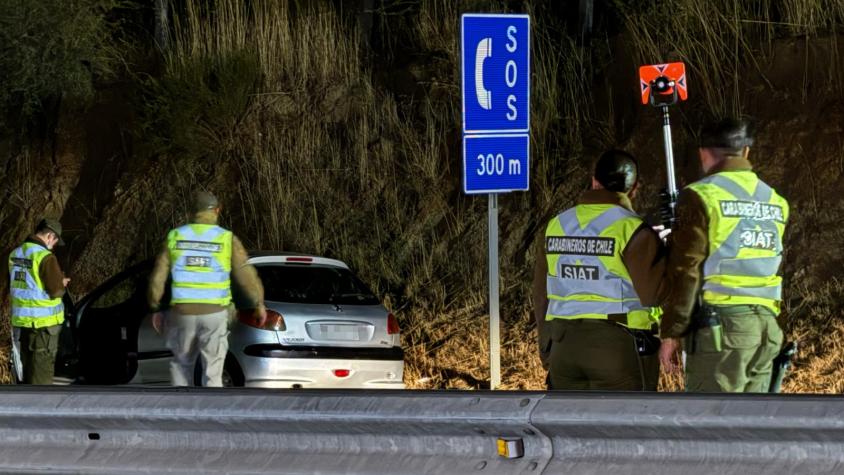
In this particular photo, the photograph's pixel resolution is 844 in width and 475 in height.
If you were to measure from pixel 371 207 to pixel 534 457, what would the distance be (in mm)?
12170

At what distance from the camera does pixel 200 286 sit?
9477mm

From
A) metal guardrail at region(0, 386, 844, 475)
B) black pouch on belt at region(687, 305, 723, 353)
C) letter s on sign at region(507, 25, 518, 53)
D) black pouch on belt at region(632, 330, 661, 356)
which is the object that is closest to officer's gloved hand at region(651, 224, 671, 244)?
black pouch on belt at region(632, 330, 661, 356)

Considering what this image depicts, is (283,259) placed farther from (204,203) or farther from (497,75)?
(497,75)

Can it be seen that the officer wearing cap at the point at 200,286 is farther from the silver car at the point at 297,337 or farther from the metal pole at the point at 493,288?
the metal pole at the point at 493,288

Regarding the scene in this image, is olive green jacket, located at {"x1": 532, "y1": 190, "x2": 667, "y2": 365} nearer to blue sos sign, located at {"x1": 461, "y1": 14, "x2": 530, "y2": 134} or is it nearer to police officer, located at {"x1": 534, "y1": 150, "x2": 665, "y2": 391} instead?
police officer, located at {"x1": 534, "y1": 150, "x2": 665, "y2": 391}

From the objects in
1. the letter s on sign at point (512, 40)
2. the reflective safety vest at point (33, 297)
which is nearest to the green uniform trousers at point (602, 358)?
the letter s on sign at point (512, 40)

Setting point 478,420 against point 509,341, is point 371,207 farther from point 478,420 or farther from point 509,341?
point 478,420

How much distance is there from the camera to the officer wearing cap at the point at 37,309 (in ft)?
36.1

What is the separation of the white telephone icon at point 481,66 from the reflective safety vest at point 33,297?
12.5 feet

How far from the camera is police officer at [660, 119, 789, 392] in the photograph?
6109 millimetres

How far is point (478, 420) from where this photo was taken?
4703 mm

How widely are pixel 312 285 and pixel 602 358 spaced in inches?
180

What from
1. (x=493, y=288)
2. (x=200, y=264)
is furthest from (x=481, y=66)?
(x=200, y=264)

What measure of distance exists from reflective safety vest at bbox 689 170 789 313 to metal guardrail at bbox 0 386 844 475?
1.74 m
